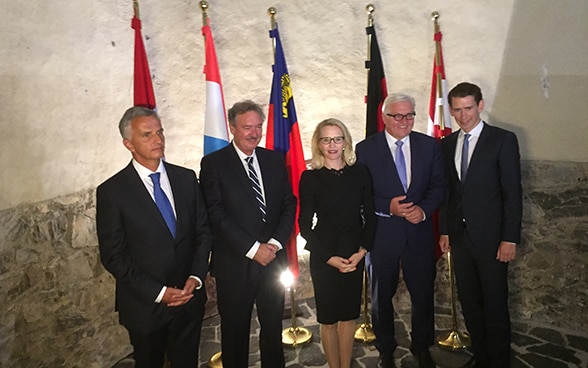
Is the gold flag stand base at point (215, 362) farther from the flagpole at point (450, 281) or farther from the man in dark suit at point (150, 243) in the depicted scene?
the flagpole at point (450, 281)

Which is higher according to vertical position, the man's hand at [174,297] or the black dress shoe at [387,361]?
the man's hand at [174,297]

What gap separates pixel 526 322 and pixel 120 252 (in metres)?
3.37

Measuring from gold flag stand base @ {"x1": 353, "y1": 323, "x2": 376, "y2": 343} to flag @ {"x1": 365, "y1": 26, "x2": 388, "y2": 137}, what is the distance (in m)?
1.52

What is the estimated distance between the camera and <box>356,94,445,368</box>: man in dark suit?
2.89 metres

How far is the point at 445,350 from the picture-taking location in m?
3.41

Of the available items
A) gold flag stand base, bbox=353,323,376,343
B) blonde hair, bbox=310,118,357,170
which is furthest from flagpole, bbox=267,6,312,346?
blonde hair, bbox=310,118,357,170

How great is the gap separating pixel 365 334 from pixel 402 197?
1316 millimetres

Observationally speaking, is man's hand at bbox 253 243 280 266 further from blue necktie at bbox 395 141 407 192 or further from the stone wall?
the stone wall

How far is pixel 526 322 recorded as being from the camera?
12.8ft

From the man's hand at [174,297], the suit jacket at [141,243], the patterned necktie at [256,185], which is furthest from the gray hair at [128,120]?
the man's hand at [174,297]

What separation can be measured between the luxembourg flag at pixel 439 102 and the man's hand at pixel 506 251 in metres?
1.21

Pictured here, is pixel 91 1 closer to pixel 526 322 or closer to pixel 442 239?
pixel 442 239

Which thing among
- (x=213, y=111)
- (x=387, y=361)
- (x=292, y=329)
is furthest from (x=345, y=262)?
(x=213, y=111)

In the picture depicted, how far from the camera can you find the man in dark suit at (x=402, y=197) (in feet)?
9.48
